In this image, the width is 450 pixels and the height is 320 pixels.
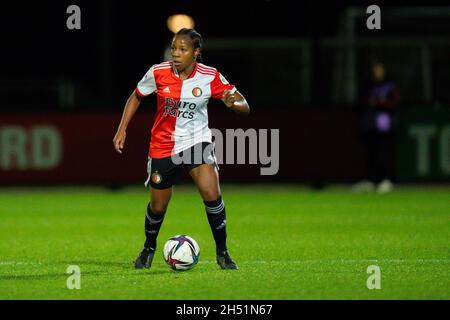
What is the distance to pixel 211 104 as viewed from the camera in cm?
2081

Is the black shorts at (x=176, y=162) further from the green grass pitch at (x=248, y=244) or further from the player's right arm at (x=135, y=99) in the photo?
the green grass pitch at (x=248, y=244)

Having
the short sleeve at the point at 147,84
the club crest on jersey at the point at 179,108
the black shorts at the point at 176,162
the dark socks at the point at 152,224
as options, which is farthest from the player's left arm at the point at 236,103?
the dark socks at the point at 152,224

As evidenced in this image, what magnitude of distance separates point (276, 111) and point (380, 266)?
9478mm

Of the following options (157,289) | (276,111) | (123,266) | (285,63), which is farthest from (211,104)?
(157,289)

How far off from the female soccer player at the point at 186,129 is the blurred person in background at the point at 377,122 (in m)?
9.08

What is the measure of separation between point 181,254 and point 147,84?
4.66ft

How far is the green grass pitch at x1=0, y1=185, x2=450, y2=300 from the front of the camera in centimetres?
839

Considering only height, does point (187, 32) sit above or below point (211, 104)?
above

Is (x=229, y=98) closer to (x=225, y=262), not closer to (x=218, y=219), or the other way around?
(x=218, y=219)

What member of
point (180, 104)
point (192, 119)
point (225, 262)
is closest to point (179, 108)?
point (180, 104)

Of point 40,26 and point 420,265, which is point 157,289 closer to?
point 420,265

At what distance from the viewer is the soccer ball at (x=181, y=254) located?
→ 9.32m

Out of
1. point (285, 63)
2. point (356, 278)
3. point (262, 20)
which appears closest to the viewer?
point (356, 278)

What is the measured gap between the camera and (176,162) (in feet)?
30.7
